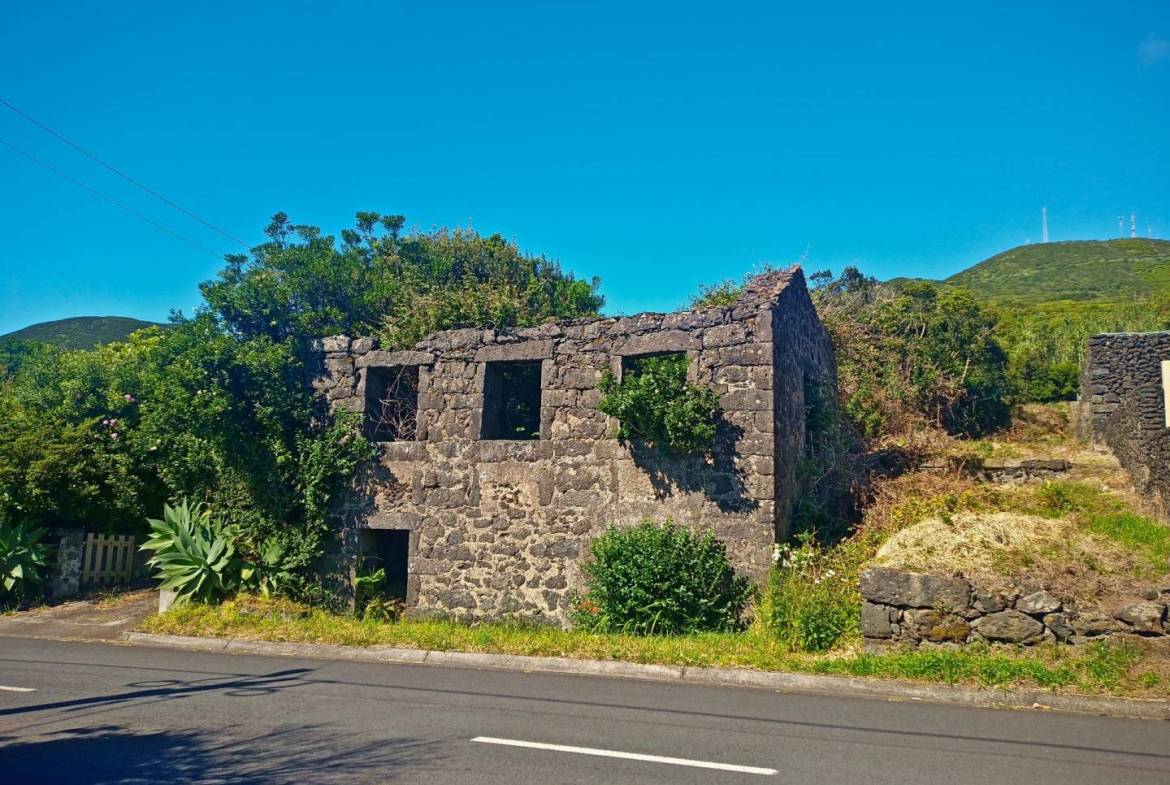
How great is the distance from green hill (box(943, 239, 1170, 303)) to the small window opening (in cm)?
3267

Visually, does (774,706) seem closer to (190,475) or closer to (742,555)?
(742,555)

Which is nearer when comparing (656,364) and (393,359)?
(656,364)

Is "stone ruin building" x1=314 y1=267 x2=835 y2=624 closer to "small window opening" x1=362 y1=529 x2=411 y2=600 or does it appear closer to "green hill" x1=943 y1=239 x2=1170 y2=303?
"small window opening" x1=362 y1=529 x2=411 y2=600

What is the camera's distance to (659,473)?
12.1 m

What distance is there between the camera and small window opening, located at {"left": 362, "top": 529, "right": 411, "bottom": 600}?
14.0 meters

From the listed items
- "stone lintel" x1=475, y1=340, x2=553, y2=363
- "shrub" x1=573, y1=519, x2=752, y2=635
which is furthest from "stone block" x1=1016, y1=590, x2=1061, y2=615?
"stone lintel" x1=475, y1=340, x2=553, y2=363

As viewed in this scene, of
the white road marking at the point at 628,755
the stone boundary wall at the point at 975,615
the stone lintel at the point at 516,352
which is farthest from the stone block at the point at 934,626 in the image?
the stone lintel at the point at 516,352

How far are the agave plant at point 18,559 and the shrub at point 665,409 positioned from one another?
409 inches

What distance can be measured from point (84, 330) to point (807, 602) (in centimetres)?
6023

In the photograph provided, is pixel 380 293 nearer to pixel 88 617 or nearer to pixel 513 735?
pixel 88 617

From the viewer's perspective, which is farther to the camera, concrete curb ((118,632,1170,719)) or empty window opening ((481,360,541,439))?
empty window opening ((481,360,541,439))

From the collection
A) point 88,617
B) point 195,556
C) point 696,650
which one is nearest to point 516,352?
point 696,650

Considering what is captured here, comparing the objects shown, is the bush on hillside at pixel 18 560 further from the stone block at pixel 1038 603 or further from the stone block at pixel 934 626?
the stone block at pixel 1038 603

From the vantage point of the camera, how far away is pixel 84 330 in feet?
187
